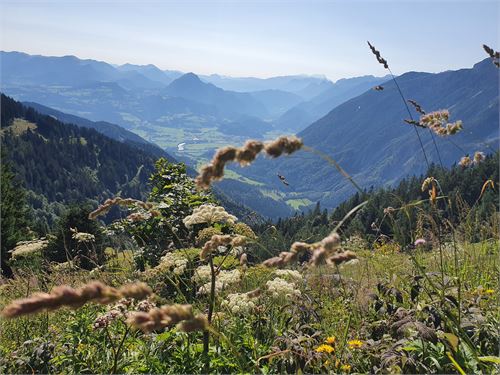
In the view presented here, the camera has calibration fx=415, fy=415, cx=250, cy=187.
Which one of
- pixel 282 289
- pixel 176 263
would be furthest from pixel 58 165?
pixel 282 289

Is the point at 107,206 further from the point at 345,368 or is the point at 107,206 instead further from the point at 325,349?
the point at 345,368

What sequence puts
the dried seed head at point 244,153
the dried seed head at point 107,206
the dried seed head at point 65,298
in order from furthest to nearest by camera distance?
the dried seed head at point 107,206, the dried seed head at point 244,153, the dried seed head at point 65,298

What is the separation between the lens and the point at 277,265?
1.43 metres

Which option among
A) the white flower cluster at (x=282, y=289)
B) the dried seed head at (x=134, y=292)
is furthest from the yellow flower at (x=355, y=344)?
the dried seed head at (x=134, y=292)

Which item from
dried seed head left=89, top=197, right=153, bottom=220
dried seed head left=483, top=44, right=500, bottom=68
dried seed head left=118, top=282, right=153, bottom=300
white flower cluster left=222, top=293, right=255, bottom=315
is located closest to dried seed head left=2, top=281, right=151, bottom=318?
dried seed head left=118, top=282, right=153, bottom=300

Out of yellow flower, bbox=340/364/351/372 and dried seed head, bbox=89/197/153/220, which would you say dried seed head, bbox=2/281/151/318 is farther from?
yellow flower, bbox=340/364/351/372

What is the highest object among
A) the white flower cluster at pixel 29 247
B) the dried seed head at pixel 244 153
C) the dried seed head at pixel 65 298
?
the dried seed head at pixel 244 153

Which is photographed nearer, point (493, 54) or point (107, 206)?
point (107, 206)

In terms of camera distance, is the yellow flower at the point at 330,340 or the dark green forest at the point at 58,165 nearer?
the yellow flower at the point at 330,340

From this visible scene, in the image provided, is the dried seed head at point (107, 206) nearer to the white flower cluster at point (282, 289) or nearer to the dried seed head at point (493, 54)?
the white flower cluster at point (282, 289)

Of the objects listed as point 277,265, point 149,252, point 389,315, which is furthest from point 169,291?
point 277,265

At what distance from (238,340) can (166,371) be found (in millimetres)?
655

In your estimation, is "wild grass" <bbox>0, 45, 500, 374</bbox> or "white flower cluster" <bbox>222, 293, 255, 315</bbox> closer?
"wild grass" <bbox>0, 45, 500, 374</bbox>

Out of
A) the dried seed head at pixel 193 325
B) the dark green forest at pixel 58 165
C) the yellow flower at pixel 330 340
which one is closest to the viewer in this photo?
the dried seed head at pixel 193 325
